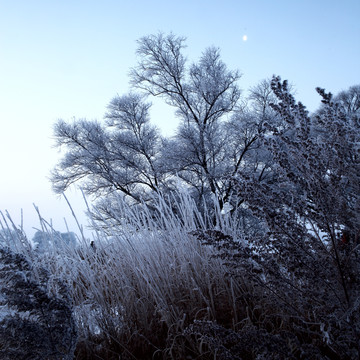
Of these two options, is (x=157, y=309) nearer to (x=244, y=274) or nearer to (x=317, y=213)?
(x=244, y=274)

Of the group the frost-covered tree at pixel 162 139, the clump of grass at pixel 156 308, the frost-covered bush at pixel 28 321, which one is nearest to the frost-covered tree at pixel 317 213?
the clump of grass at pixel 156 308

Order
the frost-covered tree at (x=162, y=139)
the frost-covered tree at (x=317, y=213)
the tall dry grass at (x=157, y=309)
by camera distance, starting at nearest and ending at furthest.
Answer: the frost-covered tree at (x=317, y=213), the tall dry grass at (x=157, y=309), the frost-covered tree at (x=162, y=139)

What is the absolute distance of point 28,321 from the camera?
1386mm

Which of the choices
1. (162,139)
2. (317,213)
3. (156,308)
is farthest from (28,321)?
(162,139)

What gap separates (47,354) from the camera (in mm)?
1369

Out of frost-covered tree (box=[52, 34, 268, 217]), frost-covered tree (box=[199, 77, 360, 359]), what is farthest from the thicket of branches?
frost-covered tree (box=[52, 34, 268, 217])

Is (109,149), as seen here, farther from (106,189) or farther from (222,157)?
(222,157)

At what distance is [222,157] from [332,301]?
47.5 ft

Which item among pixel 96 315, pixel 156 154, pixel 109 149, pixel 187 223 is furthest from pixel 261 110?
pixel 96 315

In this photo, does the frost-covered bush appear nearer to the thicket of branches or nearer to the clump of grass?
the thicket of branches

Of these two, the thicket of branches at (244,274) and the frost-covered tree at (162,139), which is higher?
the frost-covered tree at (162,139)

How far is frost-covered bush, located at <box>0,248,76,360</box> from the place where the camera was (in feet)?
4.39

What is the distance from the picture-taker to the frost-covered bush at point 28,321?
1.34 meters

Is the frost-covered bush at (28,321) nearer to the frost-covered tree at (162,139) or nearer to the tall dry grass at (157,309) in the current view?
the tall dry grass at (157,309)
